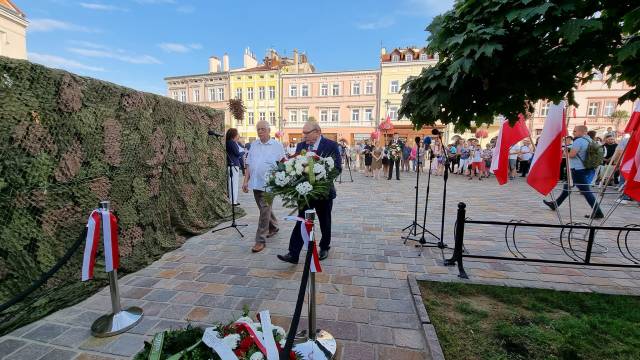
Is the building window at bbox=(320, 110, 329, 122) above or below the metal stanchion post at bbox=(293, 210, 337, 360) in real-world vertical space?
above

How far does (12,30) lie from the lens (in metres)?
25.5

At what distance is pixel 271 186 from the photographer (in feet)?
11.7

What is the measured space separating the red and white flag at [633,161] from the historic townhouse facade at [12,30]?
37975mm

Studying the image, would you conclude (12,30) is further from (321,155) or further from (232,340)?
(232,340)

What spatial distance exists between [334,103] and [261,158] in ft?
113

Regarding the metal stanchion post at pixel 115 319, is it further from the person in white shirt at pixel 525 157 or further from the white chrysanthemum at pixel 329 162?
the person in white shirt at pixel 525 157

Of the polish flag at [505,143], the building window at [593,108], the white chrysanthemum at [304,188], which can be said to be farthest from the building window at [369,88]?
the white chrysanthemum at [304,188]

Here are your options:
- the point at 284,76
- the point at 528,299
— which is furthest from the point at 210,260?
the point at 284,76

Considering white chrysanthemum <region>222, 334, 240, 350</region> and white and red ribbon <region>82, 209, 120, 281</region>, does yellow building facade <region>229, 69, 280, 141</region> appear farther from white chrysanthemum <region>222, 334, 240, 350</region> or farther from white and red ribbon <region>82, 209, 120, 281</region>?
white chrysanthemum <region>222, 334, 240, 350</region>

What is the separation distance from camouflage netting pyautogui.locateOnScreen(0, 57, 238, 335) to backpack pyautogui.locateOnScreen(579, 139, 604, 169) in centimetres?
880

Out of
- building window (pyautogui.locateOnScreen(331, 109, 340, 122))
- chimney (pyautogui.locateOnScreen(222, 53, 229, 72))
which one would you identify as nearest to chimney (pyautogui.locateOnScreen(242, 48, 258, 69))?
chimney (pyautogui.locateOnScreen(222, 53, 229, 72))

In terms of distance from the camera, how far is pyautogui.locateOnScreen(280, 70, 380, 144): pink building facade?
36531 mm

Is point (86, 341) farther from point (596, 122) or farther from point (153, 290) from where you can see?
point (596, 122)

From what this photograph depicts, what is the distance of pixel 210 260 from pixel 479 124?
4.05m
